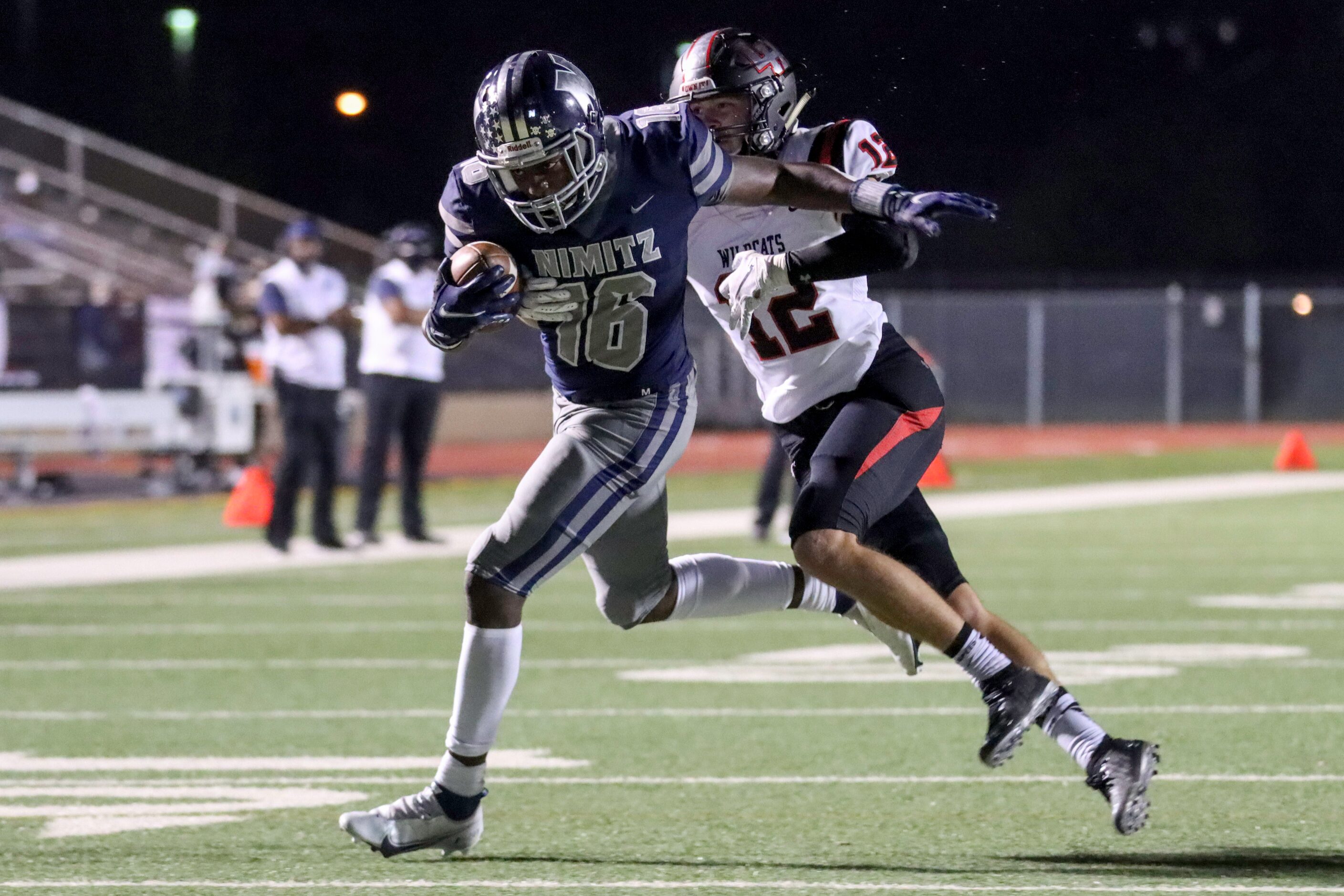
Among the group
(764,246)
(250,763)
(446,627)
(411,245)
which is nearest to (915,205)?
(764,246)

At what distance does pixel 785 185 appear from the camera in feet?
16.0

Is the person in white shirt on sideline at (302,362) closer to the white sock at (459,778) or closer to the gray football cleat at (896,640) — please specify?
Answer: the gray football cleat at (896,640)

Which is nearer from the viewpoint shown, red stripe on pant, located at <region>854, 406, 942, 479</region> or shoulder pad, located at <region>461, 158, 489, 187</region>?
shoulder pad, located at <region>461, 158, 489, 187</region>

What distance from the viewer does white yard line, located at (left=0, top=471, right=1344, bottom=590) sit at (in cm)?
1162

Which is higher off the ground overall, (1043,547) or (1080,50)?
(1080,50)

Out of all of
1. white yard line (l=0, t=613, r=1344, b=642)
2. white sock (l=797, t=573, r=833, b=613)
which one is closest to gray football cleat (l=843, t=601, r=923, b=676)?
white sock (l=797, t=573, r=833, b=613)

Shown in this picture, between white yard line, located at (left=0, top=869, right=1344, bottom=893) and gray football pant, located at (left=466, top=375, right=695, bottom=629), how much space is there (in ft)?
2.15

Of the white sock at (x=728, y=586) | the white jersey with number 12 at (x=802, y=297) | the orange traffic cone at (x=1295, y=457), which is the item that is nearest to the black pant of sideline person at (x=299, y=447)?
the white sock at (x=728, y=586)

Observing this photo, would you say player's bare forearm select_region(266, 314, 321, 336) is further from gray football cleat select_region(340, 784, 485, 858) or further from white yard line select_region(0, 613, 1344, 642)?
gray football cleat select_region(340, 784, 485, 858)

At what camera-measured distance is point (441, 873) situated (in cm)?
464

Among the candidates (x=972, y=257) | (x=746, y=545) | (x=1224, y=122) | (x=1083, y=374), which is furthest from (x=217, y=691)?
(x=1224, y=122)

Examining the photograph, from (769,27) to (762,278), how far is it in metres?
1.04

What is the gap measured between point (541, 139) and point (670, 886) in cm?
149

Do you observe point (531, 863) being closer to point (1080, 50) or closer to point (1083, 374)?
point (1080, 50)
